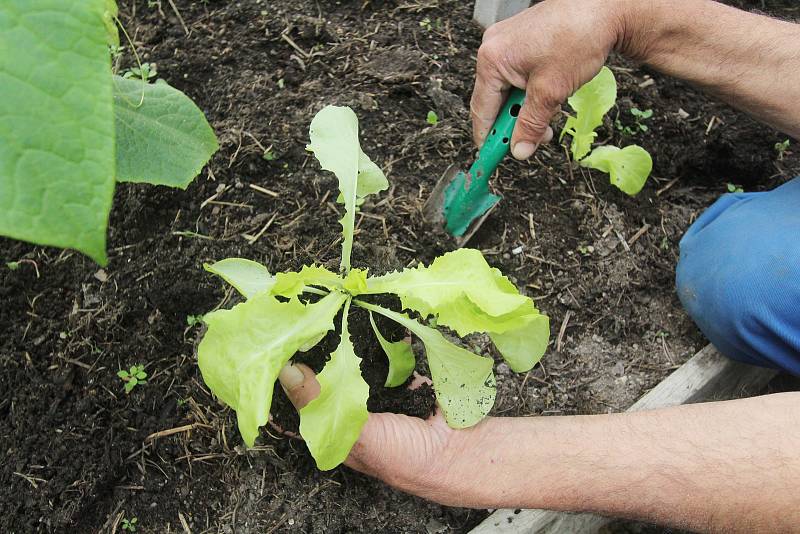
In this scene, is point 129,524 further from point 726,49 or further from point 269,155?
point 726,49

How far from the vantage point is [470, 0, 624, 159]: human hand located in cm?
114

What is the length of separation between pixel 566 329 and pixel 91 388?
104 cm

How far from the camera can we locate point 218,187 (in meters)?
1.40

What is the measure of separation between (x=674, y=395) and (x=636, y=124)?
29.8 inches

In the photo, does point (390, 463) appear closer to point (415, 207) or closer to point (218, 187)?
point (415, 207)

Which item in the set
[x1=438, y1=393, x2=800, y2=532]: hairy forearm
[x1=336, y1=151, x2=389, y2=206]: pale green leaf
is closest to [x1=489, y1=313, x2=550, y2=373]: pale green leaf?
[x1=438, y1=393, x2=800, y2=532]: hairy forearm

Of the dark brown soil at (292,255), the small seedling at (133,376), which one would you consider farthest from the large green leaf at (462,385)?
the small seedling at (133,376)

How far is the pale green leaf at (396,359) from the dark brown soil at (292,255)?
0.17 feet

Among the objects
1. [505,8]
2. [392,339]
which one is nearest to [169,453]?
[392,339]

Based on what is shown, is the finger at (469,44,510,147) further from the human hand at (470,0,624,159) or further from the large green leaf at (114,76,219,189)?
the large green leaf at (114,76,219,189)

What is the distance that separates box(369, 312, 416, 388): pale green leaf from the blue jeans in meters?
0.76

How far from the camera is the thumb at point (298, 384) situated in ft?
3.21

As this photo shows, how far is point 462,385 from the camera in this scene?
995 mm

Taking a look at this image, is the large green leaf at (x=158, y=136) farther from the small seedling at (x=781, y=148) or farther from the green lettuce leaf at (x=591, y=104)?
the small seedling at (x=781, y=148)
